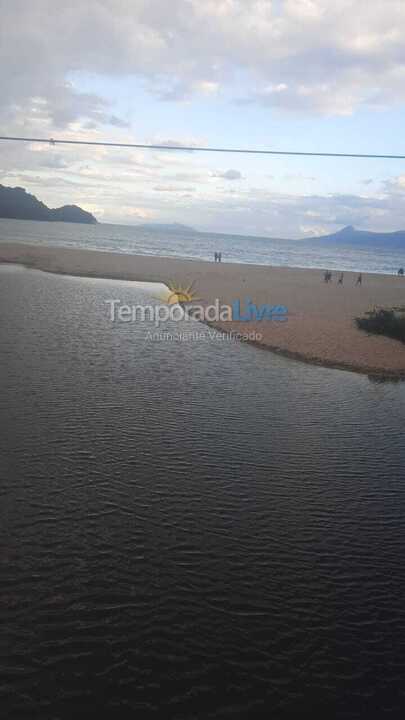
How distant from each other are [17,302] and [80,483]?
21.0 m

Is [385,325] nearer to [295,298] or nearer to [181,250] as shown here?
[295,298]

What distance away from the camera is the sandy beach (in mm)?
22172

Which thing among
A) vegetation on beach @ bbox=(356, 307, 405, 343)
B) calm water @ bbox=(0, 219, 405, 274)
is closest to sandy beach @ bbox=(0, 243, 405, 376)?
vegetation on beach @ bbox=(356, 307, 405, 343)

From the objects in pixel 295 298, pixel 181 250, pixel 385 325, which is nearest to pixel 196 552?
pixel 385 325

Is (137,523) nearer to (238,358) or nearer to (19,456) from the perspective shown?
(19,456)

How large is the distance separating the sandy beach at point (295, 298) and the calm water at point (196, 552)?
6.77 metres

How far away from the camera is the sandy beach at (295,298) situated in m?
22.2

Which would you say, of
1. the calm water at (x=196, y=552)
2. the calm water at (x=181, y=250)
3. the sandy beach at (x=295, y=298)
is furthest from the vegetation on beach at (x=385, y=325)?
the calm water at (x=181, y=250)

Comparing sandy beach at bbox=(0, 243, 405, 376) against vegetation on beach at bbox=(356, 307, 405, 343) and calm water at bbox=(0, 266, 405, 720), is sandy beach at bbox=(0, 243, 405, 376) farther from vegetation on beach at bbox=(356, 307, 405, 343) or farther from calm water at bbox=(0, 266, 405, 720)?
calm water at bbox=(0, 266, 405, 720)

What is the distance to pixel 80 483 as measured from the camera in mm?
9414

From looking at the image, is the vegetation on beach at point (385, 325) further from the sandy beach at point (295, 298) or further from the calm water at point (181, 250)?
the calm water at point (181, 250)

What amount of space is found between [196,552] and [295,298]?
34.1 meters

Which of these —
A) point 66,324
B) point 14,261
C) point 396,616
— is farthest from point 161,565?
point 14,261

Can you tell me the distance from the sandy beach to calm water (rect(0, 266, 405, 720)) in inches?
267
